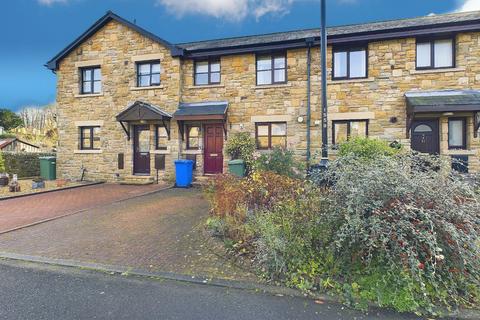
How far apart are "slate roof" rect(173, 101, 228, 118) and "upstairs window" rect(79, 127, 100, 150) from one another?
4976 millimetres

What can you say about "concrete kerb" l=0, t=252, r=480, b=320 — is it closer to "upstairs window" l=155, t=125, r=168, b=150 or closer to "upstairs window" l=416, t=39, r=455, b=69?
"upstairs window" l=155, t=125, r=168, b=150

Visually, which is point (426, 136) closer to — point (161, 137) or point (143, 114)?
point (161, 137)

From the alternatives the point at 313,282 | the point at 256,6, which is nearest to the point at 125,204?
the point at 313,282

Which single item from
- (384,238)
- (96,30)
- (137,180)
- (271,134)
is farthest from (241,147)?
(96,30)

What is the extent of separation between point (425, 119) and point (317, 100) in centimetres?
422

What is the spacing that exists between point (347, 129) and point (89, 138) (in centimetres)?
1286

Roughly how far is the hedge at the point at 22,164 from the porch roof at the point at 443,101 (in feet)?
63.8

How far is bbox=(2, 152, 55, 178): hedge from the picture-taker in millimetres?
16078

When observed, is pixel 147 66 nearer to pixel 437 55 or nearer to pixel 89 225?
pixel 89 225

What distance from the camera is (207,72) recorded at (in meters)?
14.2

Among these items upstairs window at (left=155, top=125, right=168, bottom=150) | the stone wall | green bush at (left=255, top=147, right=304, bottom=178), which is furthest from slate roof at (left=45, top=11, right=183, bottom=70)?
green bush at (left=255, top=147, right=304, bottom=178)

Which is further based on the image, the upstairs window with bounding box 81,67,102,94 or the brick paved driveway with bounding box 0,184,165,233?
the upstairs window with bounding box 81,67,102,94

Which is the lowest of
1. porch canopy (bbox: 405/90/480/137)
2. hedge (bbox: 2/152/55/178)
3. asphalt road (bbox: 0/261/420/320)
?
asphalt road (bbox: 0/261/420/320)

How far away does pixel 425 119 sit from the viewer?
38.5 feet
